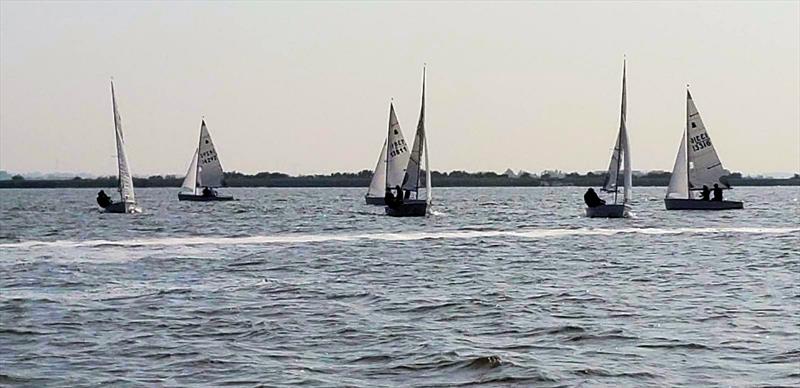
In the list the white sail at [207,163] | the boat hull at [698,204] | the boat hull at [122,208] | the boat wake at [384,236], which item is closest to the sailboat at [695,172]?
the boat hull at [698,204]

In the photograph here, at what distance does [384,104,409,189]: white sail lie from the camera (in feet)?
222

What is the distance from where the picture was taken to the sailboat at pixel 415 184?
61.0 metres

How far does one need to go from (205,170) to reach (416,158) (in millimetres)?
34533

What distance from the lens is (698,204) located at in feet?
214

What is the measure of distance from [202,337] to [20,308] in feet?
17.9

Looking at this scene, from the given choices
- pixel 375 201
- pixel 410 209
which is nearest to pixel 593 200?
pixel 410 209

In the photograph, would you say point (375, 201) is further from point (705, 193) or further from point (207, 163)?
point (705, 193)

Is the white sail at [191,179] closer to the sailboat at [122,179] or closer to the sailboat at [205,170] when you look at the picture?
the sailboat at [205,170]

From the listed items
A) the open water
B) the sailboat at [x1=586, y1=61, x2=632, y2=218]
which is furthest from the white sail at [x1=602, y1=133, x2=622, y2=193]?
the open water

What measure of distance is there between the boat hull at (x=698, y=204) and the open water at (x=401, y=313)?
22067 millimetres

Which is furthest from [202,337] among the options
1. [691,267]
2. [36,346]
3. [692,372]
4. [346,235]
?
[346,235]

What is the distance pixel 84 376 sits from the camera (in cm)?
1570

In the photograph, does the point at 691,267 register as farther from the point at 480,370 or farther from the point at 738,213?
the point at 738,213

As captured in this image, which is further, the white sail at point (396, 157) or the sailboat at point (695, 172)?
the white sail at point (396, 157)
